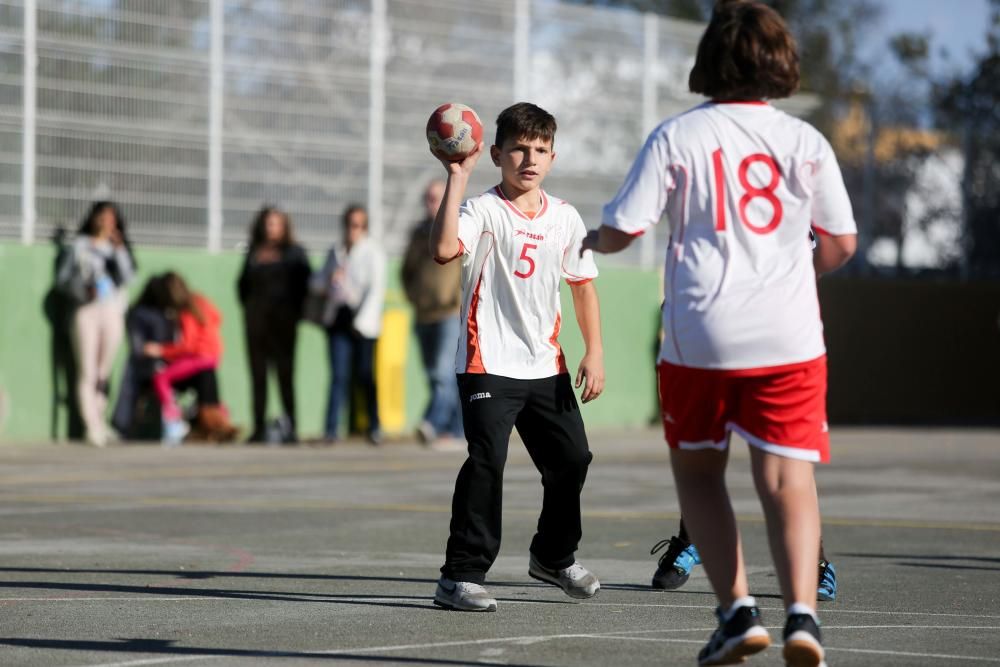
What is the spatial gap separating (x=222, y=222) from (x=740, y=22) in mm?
13128

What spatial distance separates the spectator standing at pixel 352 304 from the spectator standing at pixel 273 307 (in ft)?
1.09

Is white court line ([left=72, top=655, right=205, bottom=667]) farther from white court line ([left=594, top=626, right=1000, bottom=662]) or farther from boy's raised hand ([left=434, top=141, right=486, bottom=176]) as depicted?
boy's raised hand ([left=434, top=141, right=486, bottom=176])

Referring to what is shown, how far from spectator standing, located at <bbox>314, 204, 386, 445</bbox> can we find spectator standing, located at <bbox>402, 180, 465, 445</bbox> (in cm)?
38

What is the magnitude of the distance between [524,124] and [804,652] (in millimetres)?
2735

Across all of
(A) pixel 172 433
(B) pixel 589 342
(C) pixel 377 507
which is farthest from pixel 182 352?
(B) pixel 589 342

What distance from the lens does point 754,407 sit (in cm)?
530

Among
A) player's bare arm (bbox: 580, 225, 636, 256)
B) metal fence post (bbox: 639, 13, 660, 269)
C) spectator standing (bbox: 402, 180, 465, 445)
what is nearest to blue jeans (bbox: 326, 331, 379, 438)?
spectator standing (bbox: 402, 180, 465, 445)

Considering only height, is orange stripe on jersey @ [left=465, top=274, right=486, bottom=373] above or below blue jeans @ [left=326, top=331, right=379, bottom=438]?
above

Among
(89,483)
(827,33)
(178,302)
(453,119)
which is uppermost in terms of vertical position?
(827,33)

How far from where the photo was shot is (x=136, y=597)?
7.21 meters

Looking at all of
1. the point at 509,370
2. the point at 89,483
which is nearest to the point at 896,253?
the point at 89,483

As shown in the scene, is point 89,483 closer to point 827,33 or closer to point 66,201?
point 66,201

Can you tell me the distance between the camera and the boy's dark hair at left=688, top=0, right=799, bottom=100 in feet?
17.3

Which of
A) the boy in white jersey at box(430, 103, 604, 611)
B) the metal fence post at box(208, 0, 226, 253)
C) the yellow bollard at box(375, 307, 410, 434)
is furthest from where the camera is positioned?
the yellow bollard at box(375, 307, 410, 434)
